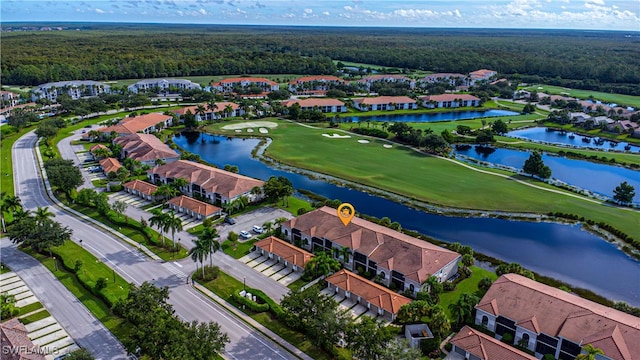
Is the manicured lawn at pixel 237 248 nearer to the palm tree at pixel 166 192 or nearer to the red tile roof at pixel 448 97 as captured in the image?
the palm tree at pixel 166 192

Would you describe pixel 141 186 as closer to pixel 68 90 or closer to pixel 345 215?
pixel 345 215

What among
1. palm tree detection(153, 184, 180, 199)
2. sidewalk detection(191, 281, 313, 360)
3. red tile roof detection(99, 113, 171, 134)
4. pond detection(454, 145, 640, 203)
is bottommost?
sidewalk detection(191, 281, 313, 360)

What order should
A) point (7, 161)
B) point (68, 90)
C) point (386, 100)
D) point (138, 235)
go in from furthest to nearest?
point (68, 90) < point (386, 100) < point (7, 161) < point (138, 235)

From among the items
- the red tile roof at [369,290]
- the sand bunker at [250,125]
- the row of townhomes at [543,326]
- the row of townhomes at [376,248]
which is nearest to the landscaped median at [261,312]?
the red tile roof at [369,290]

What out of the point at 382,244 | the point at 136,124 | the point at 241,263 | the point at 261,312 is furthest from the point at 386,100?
the point at 261,312

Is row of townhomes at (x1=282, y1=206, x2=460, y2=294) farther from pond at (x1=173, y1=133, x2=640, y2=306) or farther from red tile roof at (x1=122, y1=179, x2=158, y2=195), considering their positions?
red tile roof at (x1=122, y1=179, x2=158, y2=195)

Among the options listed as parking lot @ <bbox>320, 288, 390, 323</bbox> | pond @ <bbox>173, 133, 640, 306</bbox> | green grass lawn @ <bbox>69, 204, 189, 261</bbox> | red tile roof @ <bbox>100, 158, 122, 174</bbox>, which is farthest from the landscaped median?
red tile roof @ <bbox>100, 158, 122, 174</bbox>
